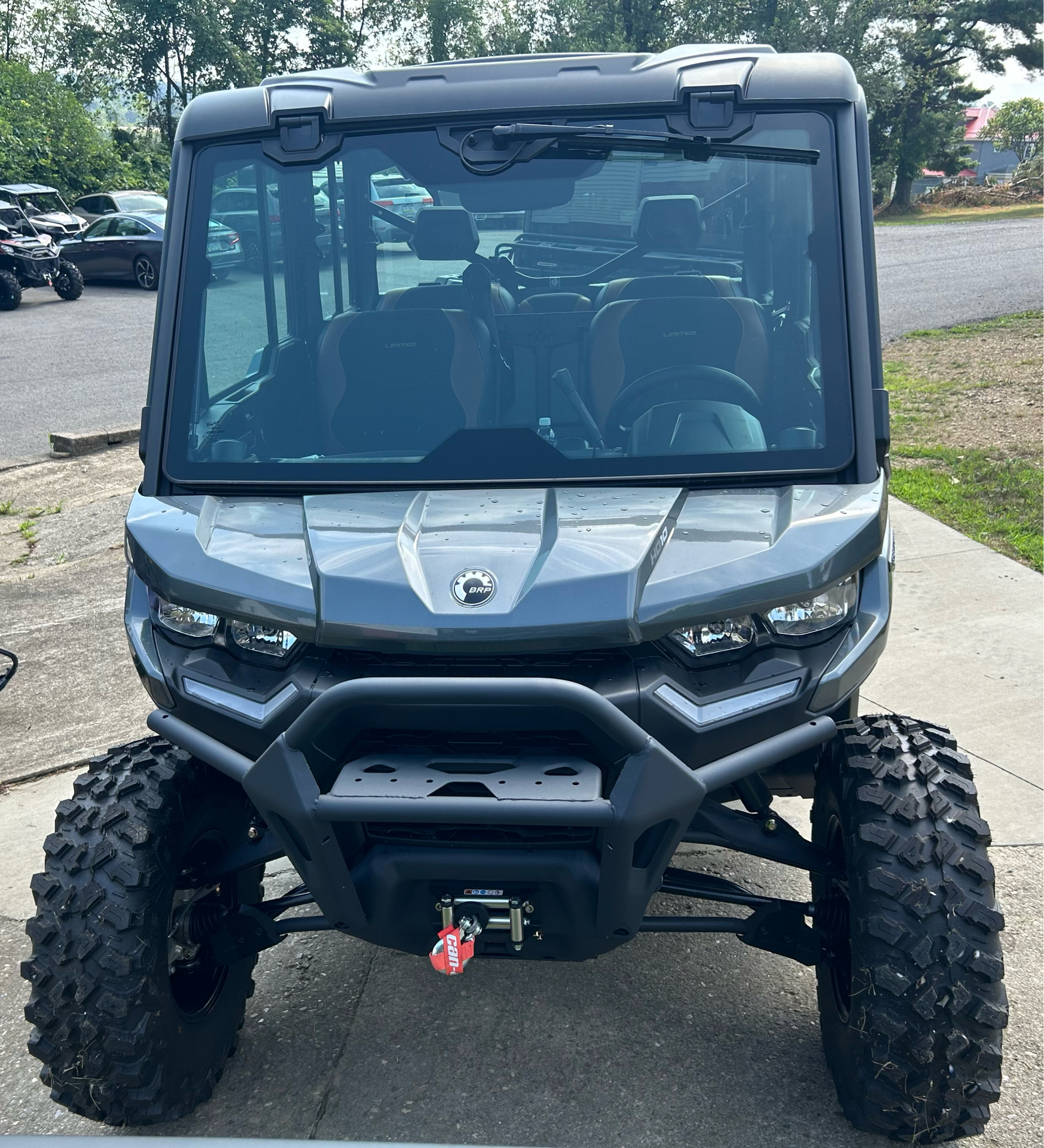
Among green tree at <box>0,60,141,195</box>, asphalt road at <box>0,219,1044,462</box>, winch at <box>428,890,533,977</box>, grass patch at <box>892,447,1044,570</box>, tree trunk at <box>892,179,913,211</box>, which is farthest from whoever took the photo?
tree trunk at <box>892,179,913,211</box>

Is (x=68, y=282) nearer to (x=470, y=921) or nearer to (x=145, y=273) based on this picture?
(x=145, y=273)

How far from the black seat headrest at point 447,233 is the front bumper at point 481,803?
1367 millimetres

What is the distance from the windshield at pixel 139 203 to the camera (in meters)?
24.1

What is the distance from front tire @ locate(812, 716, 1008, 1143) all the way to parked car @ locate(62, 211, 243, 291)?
20882mm

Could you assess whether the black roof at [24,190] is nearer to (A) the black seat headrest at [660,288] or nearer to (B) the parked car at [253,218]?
(B) the parked car at [253,218]

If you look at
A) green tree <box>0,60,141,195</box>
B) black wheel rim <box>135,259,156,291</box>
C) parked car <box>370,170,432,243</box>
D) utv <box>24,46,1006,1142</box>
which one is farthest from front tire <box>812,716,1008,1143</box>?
green tree <box>0,60,141,195</box>

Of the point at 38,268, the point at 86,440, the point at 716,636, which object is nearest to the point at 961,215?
the point at 38,268

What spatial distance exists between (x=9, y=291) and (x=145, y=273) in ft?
8.72

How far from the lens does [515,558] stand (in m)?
2.54

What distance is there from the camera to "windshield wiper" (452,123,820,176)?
3.04 metres

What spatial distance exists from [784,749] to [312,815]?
3.20ft

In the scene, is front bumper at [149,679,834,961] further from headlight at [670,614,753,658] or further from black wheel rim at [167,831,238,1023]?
black wheel rim at [167,831,238,1023]

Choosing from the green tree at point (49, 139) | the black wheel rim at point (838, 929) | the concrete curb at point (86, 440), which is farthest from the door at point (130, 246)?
the black wheel rim at point (838, 929)

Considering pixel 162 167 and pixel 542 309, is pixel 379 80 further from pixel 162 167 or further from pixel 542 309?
pixel 162 167
